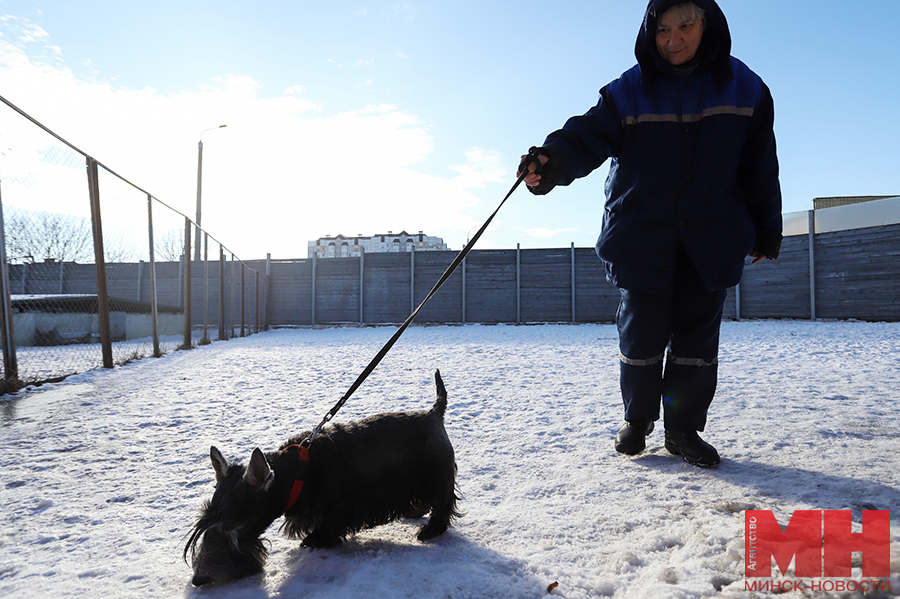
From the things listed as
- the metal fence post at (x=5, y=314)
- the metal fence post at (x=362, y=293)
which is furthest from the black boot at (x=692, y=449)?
the metal fence post at (x=362, y=293)

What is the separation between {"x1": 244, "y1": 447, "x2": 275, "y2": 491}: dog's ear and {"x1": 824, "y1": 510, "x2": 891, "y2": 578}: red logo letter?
1387mm

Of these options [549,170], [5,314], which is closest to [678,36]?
[549,170]

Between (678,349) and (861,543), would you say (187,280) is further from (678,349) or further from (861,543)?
(861,543)

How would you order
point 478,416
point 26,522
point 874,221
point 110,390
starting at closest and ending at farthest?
point 26,522
point 478,416
point 110,390
point 874,221

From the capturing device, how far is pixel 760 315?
14055 millimetres

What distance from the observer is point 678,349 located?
7.68 ft

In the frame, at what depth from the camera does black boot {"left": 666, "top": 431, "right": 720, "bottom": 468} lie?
214cm

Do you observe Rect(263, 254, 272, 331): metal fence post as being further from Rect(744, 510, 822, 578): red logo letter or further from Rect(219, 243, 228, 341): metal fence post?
Rect(744, 510, 822, 578): red logo letter

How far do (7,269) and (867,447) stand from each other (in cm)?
576

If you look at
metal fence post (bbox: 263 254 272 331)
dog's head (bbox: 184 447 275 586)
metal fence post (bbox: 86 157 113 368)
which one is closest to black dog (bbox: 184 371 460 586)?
dog's head (bbox: 184 447 275 586)

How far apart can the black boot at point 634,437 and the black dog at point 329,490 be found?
1.01 meters

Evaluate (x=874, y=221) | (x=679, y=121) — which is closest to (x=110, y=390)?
(x=679, y=121)

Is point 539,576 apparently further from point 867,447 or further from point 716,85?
point 716,85

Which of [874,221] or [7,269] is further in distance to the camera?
[874,221]
